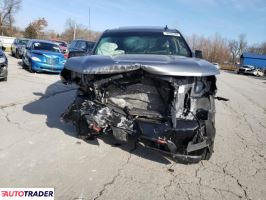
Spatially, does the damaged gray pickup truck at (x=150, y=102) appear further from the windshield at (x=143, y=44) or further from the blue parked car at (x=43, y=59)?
the blue parked car at (x=43, y=59)

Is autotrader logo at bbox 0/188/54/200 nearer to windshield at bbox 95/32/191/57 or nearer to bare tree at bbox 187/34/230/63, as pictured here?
windshield at bbox 95/32/191/57

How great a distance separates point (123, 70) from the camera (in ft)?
13.8

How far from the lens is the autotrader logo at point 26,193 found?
322cm

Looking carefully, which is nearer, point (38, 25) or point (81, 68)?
point (81, 68)

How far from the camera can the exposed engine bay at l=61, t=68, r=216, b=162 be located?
4164mm

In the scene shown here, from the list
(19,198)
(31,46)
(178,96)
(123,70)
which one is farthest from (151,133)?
(31,46)

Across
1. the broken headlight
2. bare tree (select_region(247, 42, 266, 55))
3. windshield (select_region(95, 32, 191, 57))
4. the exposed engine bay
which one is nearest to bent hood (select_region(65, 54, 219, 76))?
the exposed engine bay

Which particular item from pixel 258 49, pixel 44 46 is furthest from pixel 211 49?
pixel 44 46

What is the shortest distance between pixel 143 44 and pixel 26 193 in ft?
11.6

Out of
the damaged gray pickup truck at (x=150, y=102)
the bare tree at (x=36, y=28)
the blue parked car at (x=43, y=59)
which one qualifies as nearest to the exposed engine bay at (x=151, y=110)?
the damaged gray pickup truck at (x=150, y=102)

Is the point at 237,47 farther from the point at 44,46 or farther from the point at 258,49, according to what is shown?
the point at 44,46

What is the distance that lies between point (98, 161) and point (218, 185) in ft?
5.44

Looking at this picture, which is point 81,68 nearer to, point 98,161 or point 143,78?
point 143,78

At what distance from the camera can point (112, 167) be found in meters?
4.25
